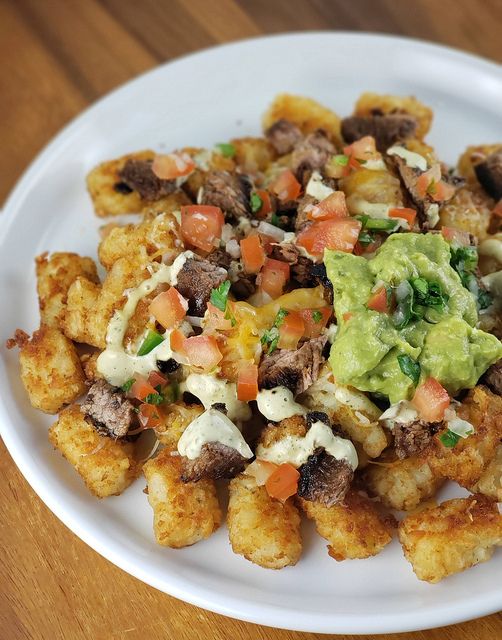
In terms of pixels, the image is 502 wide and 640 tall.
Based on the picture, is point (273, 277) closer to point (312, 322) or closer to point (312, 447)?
point (312, 322)

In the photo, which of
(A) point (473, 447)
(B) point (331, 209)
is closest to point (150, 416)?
(B) point (331, 209)

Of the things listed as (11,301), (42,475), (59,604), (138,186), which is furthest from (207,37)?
(59,604)

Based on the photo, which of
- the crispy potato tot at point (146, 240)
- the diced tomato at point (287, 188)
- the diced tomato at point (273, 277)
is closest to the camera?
the diced tomato at point (273, 277)

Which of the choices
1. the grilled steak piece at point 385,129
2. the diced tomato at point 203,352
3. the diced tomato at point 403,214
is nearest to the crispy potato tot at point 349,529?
the diced tomato at point 203,352

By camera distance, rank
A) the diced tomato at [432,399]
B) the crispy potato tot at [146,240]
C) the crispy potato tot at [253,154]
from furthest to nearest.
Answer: the crispy potato tot at [253,154], the crispy potato tot at [146,240], the diced tomato at [432,399]

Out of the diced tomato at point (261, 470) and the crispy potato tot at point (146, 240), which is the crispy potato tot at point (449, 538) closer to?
the diced tomato at point (261, 470)

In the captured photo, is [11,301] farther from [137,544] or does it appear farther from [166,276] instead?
[137,544]
